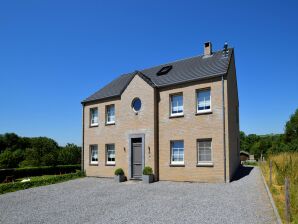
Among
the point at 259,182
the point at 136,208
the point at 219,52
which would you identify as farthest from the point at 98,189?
the point at 219,52

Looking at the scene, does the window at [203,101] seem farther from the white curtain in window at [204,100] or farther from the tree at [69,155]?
the tree at [69,155]

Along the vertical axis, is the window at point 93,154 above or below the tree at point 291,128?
below

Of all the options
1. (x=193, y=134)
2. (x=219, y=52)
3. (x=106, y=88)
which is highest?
(x=219, y=52)

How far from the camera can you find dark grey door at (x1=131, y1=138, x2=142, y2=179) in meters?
19.3

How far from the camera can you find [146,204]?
1163 cm

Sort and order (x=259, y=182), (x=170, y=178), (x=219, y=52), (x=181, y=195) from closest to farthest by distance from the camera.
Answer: (x=181, y=195) → (x=259, y=182) → (x=170, y=178) → (x=219, y=52)

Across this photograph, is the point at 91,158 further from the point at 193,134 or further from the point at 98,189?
the point at 193,134

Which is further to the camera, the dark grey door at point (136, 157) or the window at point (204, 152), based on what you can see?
the dark grey door at point (136, 157)

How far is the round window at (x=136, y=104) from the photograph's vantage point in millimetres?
19889

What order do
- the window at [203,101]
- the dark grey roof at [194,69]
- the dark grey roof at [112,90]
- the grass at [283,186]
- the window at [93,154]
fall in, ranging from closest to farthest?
1. the grass at [283,186]
2. the window at [203,101]
3. the dark grey roof at [194,69]
4. the dark grey roof at [112,90]
5. the window at [93,154]

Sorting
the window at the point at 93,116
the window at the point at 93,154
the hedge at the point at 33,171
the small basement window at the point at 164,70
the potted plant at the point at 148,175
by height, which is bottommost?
the hedge at the point at 33,171

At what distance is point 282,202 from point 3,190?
16.2 metres

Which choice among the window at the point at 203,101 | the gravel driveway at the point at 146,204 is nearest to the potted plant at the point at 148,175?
the gravel driveway at the point at 146,204

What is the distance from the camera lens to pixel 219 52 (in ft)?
68.3
